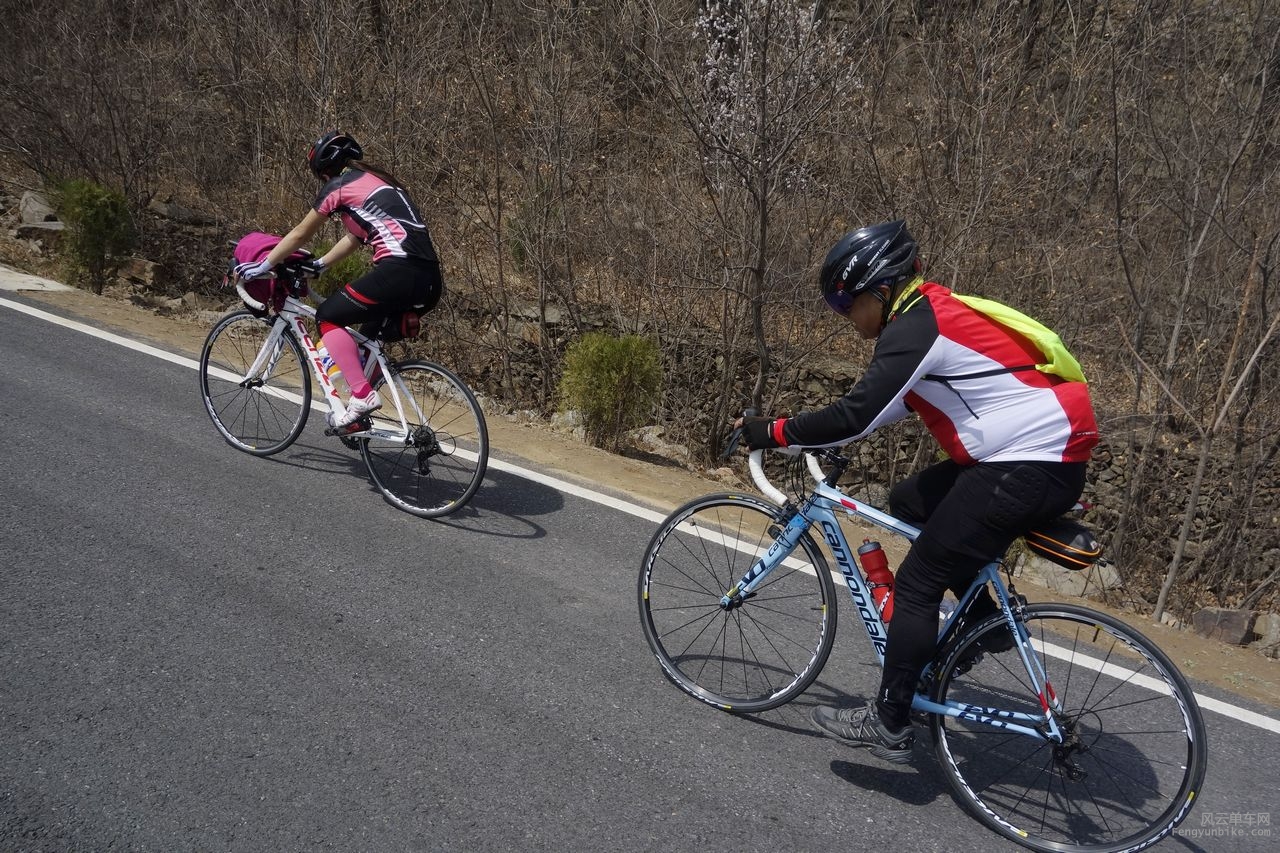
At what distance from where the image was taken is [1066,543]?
3.51 meters

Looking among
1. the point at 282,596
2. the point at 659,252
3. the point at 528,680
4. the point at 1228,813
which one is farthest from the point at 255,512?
the point at 659,252

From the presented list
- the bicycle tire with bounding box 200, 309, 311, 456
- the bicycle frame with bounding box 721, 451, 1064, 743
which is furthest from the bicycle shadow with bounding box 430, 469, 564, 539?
the bicycle frame with bounding box 721, 451, 1064, 743

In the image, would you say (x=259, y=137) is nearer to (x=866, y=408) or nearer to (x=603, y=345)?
(x=603, y=345)

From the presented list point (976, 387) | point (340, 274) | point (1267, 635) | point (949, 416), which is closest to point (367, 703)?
point (949, 416)

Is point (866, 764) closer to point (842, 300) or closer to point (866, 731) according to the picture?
point (866, 731)

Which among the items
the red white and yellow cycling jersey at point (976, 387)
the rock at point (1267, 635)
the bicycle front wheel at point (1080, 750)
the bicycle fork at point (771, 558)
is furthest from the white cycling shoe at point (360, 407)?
the rock at point (1267, 635)

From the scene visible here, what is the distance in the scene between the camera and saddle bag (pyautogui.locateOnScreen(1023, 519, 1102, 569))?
3.48m

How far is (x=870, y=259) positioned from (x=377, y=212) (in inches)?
130

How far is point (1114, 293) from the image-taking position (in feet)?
35.3

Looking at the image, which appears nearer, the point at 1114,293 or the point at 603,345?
→ the point at 603,345

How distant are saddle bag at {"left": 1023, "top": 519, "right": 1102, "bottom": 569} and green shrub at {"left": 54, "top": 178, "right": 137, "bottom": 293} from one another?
11919 mm

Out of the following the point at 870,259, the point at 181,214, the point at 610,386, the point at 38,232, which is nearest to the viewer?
the point at 870,259

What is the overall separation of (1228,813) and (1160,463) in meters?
7.28

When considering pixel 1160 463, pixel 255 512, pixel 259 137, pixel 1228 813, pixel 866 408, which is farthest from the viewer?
pixel 259 137
